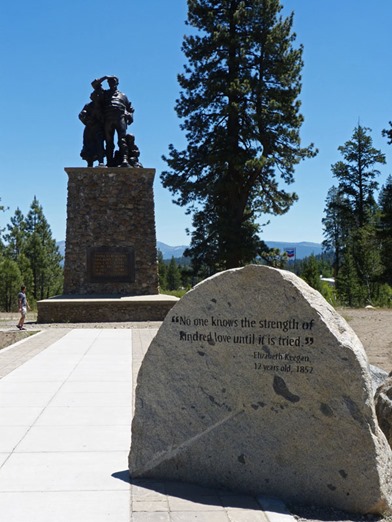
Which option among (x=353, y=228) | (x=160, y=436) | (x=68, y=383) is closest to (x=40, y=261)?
(x=353, y=228)

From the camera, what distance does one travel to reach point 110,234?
62.8 ft

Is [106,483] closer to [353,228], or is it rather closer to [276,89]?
[276,89]

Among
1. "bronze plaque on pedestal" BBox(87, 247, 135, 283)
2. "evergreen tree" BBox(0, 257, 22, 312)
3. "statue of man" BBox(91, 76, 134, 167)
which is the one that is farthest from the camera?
"evergreen tree" BBox(0, 257, 22, 312)

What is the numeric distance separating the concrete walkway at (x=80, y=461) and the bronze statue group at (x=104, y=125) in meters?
12.4

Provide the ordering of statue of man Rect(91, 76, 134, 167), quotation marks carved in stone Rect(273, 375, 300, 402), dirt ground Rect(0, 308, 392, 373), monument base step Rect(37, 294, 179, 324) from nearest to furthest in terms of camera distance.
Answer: quotation marks carved in stone Rect(273, 375, 300, 402) < dirt ground Rect(0, 308, 392, 373) < monument base step Rect(37, 294, 179, 324) < statue of man Rect(91, 76, 134, 167)

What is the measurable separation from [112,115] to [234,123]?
317 inches

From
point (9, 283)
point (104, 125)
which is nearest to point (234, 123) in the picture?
point (104, 125)

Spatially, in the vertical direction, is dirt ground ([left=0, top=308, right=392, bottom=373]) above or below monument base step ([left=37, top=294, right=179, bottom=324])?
below

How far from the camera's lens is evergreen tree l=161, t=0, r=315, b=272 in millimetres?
25469

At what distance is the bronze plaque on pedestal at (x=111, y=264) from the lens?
18.9 m

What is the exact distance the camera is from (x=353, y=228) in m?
42.6

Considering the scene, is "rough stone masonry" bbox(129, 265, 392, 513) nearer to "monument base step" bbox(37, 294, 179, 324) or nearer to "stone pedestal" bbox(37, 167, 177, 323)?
"monument base step" bbox(37, 294, 179, 324)

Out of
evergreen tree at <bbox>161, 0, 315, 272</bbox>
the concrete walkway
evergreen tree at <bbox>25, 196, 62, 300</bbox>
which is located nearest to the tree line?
evergreen tree at <bbox>25, 196, 62, 300</bbox>

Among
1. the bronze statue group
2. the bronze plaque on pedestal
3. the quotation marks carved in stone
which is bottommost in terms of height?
the quotation marks carved in stone
